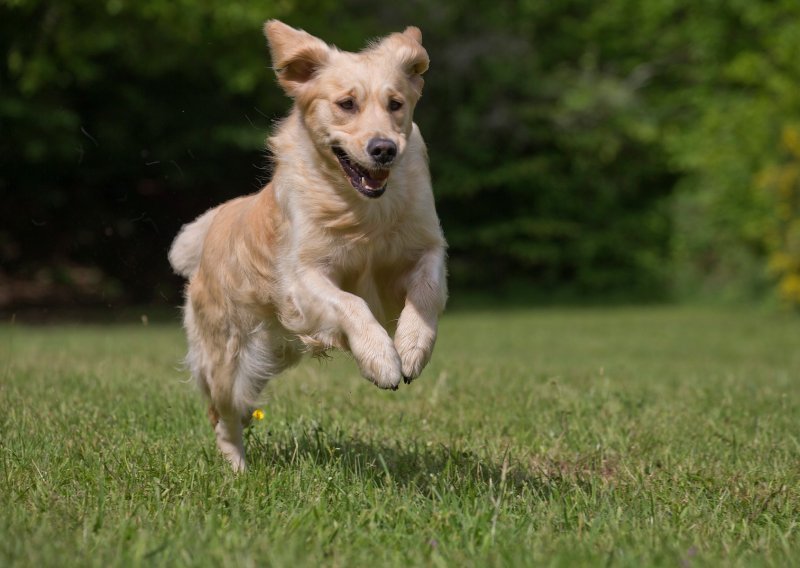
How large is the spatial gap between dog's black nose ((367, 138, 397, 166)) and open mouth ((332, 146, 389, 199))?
65 millimetres

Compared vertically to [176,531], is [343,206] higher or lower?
higher

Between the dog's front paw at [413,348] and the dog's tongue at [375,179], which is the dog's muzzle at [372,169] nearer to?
the dog's tongue at [375,179]

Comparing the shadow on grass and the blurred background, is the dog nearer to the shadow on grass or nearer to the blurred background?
the shadow on grass

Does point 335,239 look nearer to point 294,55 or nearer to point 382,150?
point 382,150

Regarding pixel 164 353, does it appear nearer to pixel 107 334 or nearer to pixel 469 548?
pixel 107 334

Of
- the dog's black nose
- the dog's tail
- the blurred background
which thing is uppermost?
the dog's black nose

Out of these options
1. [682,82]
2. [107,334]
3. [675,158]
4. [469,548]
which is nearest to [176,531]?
[469,548]

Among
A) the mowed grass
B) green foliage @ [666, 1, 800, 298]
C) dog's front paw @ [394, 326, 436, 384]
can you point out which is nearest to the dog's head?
dog's front paw @ [394, 326, 436, 384]

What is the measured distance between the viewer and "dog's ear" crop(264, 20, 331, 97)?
14.2 feet

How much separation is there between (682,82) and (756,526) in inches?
862

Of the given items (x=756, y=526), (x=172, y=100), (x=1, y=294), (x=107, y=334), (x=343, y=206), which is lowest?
(x=1, y=294)

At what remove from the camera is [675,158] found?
69.5 ft

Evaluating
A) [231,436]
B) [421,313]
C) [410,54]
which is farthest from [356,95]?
[231,436]

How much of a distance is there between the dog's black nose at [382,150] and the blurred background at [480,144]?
1217 centimetres
